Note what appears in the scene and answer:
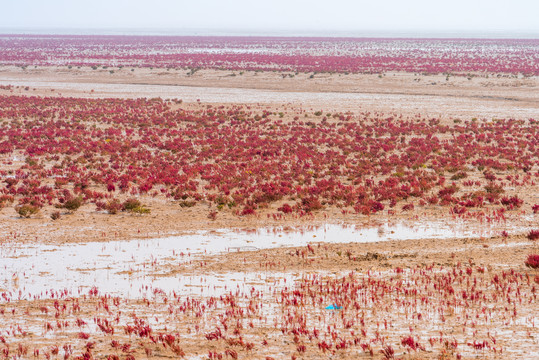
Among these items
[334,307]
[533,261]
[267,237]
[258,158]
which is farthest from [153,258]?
[258,158]

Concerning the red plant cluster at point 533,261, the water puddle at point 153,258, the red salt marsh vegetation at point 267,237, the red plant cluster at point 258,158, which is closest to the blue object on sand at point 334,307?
the red salt marsh vegetation at point 267,237

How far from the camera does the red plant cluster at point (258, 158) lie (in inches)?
806

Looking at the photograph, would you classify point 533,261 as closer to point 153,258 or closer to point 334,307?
point 334,307

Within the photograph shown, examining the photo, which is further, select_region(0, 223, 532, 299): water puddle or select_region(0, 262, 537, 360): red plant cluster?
select_region(0, 223, 532, 299): water puddle

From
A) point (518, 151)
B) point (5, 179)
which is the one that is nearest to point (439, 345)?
point (5, 179)

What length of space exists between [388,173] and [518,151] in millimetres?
7921

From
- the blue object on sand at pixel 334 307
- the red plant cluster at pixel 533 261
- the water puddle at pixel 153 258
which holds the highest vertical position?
the red plant cluster at pixel 533 261

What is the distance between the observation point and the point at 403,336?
9758mm

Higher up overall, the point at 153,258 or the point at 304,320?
the point at 304,320

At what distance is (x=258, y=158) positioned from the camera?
27.4 metres

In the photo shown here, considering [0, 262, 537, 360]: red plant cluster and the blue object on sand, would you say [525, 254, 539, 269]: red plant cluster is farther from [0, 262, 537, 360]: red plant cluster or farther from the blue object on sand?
the blue object on sand

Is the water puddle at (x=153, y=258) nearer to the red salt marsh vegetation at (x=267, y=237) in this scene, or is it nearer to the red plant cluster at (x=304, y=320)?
the red salt marsh vegetation at (x=267, y=237)

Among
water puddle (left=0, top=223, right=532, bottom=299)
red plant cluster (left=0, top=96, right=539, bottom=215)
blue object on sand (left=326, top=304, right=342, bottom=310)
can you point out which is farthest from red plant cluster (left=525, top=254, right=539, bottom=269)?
red plant cluster (left=0, top=96, right=539, bottom=215)

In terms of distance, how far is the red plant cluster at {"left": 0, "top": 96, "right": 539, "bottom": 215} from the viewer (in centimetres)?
2047
